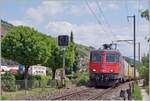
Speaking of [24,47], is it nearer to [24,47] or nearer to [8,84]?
[24,47]

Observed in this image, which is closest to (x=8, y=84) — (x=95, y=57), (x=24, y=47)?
(x=24, y=47)

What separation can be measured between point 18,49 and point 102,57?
748 cm

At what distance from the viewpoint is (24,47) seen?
3809 cm

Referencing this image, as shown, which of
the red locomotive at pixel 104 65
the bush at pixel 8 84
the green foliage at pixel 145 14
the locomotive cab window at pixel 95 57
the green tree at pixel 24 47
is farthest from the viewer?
the locomotive cab window at pixel 95 57

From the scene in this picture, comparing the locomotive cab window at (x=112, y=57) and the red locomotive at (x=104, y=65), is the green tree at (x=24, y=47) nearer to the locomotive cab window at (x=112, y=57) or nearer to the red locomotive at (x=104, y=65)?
the red locomotive at (x=104, y=65)

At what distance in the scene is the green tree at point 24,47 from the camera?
1491 inches

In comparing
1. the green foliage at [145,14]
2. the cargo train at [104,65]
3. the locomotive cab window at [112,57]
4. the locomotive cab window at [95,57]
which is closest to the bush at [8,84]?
the cargo train at [104,65]

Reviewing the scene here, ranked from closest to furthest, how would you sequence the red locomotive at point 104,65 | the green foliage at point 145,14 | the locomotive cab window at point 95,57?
1. the green foliage at point 145,14
2. the red locomotive at point 104,65
3. the locomotive cab window at point 95,57

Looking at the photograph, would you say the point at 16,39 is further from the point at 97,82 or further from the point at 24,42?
the point at 97,82

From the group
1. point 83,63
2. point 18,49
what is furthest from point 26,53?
point 83,63

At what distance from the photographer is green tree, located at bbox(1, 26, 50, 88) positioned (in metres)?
37.9

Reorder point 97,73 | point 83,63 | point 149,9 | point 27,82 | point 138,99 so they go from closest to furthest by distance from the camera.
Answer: point 149,9
point 138,99
point 27,82
point 97,73
point 83,63

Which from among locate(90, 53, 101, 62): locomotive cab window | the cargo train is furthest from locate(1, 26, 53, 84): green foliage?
the cargo train

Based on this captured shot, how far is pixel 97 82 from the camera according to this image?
135ft
